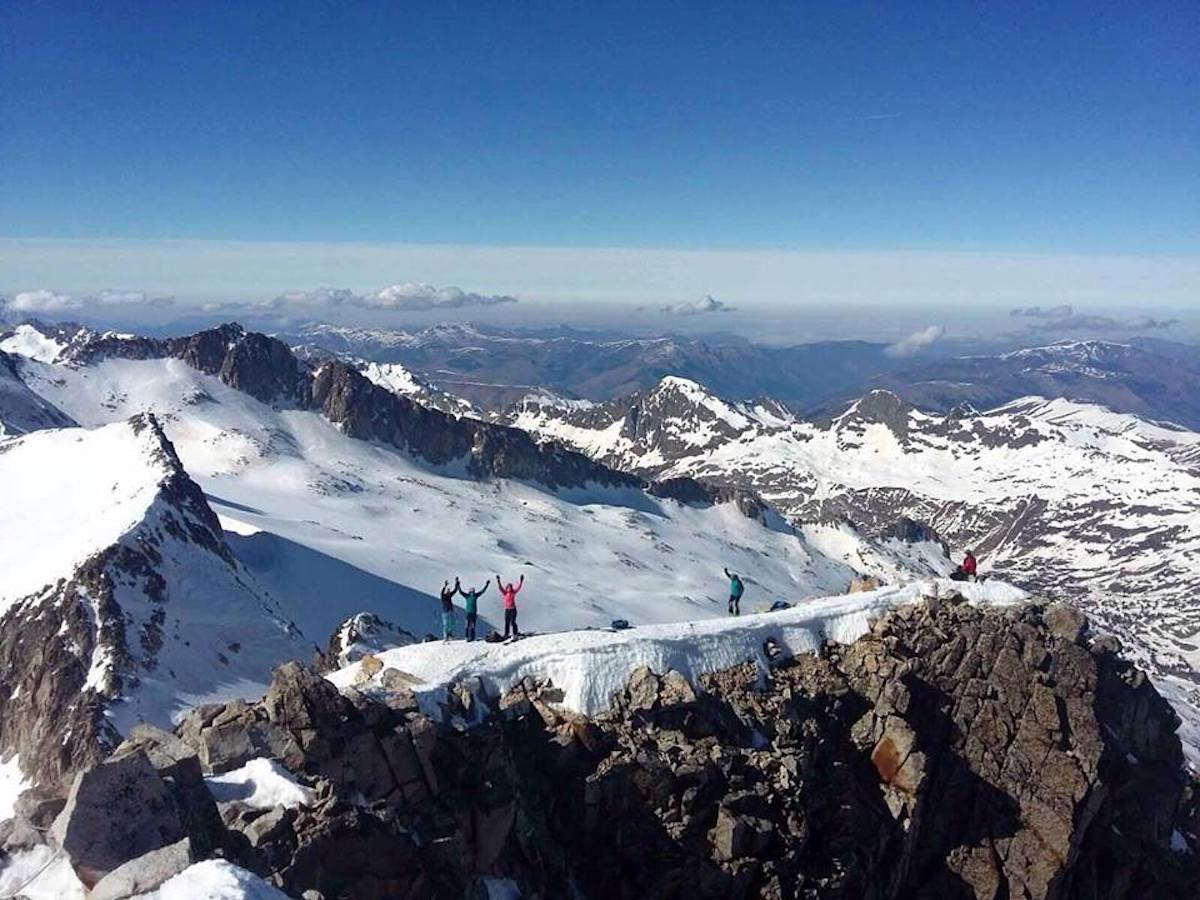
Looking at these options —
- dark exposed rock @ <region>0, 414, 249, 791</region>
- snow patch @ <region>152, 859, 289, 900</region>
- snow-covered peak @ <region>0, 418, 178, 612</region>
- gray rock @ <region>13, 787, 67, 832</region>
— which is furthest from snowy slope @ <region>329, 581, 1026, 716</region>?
snow-covered peak @ <region>0, 418, 178, 612</region>

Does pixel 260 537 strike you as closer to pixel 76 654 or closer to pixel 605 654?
pixel 76 654

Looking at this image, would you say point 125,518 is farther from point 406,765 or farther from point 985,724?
point 985,724

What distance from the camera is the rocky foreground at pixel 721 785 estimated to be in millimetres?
18078

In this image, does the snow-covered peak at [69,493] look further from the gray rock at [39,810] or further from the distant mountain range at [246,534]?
the gray rock at [39,810]

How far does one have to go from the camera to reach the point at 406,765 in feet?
76.3

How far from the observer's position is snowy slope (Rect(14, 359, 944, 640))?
3516 inches

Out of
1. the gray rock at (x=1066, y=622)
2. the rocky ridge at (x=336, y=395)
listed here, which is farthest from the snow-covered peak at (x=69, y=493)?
the rocky ridge at (x=336, y=395)

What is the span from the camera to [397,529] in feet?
408

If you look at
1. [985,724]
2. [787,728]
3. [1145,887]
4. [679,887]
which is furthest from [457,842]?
[1145,887]

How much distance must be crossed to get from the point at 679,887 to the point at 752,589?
131677mm

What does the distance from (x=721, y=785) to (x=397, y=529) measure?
341 ft

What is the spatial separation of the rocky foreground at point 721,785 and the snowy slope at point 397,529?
53020 millimetres

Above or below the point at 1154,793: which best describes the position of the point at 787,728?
above

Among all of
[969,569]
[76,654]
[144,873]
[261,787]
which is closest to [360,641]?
[76,654]
